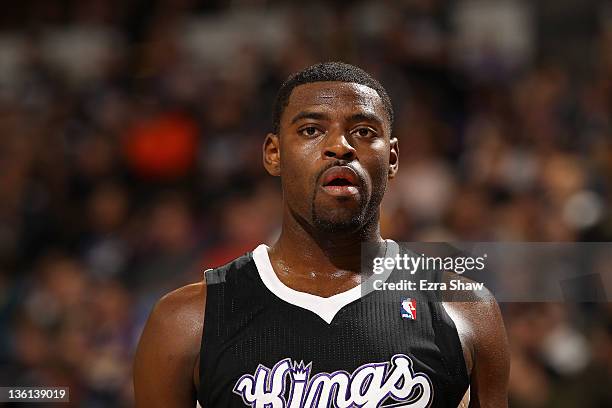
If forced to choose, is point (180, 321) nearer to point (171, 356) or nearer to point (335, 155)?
point (171, 356)

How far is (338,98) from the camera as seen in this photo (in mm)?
3006

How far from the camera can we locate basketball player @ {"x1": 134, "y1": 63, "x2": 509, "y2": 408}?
2893 mm

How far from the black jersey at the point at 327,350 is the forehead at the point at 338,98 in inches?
20.5

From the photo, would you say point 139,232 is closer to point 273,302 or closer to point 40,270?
point 40,270

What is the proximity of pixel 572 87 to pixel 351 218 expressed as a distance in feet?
16.5

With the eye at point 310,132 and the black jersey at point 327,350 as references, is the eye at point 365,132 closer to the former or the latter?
the eye at point 310,132

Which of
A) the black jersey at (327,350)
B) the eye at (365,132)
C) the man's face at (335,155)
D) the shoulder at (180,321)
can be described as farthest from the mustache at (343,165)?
the shoulder at (180,321)

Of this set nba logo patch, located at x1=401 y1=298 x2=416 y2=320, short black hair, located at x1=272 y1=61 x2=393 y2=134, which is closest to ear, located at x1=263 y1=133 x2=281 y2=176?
short black hair, located at x1=272 y1=61 x2=393 y2=134

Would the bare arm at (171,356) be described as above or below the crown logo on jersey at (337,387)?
above

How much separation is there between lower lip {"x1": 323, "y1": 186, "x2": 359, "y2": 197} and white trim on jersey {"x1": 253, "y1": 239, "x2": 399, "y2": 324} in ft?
1.00

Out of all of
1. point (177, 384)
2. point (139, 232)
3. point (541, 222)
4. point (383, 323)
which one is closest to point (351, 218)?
point (383, 323)

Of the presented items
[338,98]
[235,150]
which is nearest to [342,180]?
[338,98]

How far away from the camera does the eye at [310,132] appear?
3018 mm

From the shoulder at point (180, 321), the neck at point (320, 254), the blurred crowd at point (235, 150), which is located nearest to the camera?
the shoulder at point (180, 321)
